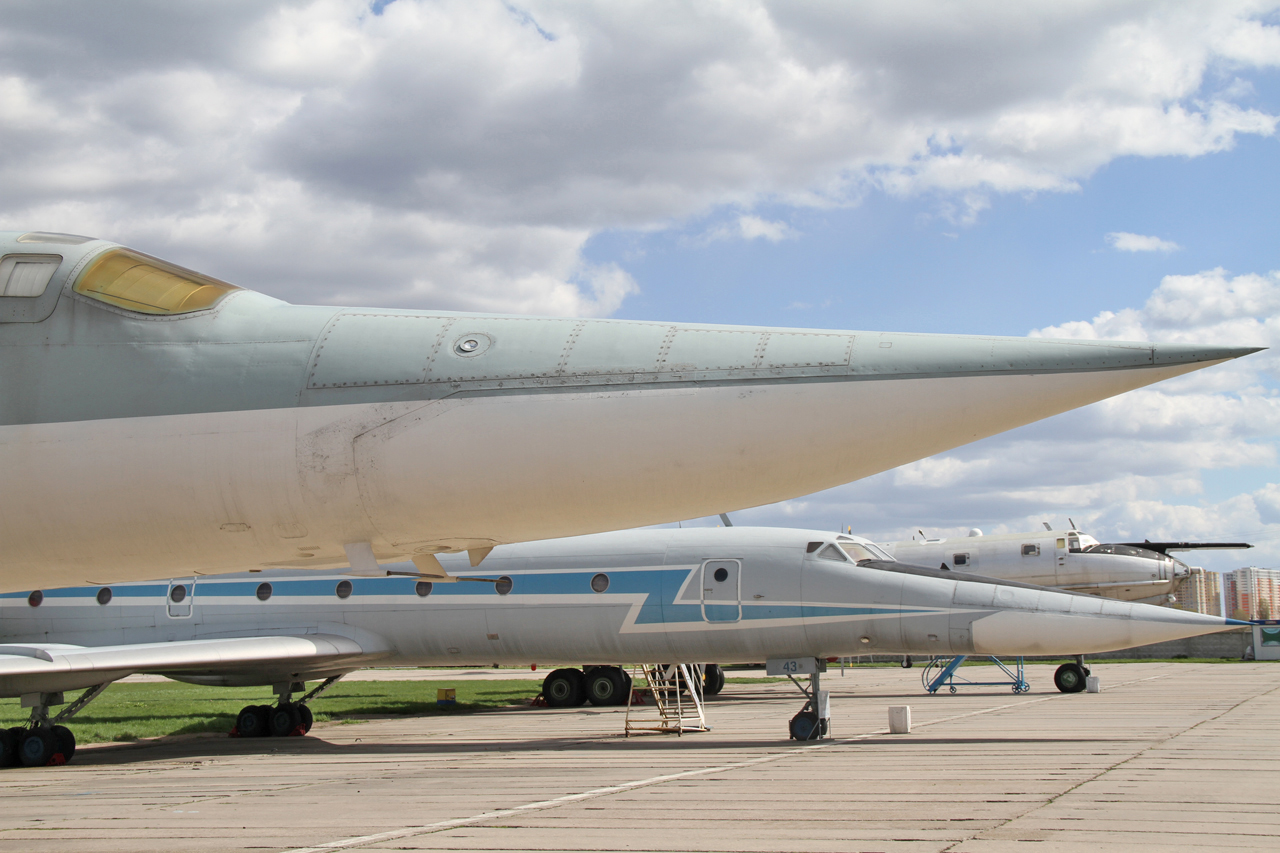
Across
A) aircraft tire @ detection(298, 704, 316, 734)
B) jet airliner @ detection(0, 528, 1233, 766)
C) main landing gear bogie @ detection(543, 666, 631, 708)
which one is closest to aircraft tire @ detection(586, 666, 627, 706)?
main landing gear bogie @ detection(543, 666, 631, 708)

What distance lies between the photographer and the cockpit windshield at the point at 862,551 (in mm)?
13461

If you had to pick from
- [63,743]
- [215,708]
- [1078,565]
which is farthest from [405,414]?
[1078,565]

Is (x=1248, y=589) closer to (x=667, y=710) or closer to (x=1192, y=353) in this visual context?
(x=667, y=710)

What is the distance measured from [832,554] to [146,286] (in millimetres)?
10527

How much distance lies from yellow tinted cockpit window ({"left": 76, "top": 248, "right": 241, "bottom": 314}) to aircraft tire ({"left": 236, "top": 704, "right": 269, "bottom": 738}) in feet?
43.1

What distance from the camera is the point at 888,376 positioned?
3316mm

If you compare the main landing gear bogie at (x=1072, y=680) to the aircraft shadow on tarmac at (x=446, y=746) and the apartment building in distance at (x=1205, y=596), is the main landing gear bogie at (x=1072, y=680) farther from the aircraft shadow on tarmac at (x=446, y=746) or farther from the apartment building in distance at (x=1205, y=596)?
the apartment building in distance at (x=1205, y=596)

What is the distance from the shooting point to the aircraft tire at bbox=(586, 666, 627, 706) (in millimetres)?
21375

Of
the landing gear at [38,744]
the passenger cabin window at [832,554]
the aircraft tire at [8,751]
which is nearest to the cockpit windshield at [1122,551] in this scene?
the passenger cabin window at [832,554]

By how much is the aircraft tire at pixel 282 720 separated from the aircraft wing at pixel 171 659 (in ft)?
3.27

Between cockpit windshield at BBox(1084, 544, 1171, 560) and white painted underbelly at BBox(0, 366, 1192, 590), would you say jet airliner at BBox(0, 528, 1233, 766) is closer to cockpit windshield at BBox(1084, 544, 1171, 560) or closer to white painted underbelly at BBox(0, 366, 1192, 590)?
white painted underbelly at BBox(0, 366, 1192, 590)

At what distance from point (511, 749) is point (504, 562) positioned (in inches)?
104

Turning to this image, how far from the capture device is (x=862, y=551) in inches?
535

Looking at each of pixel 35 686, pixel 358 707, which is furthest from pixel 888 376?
pixel 358 707
